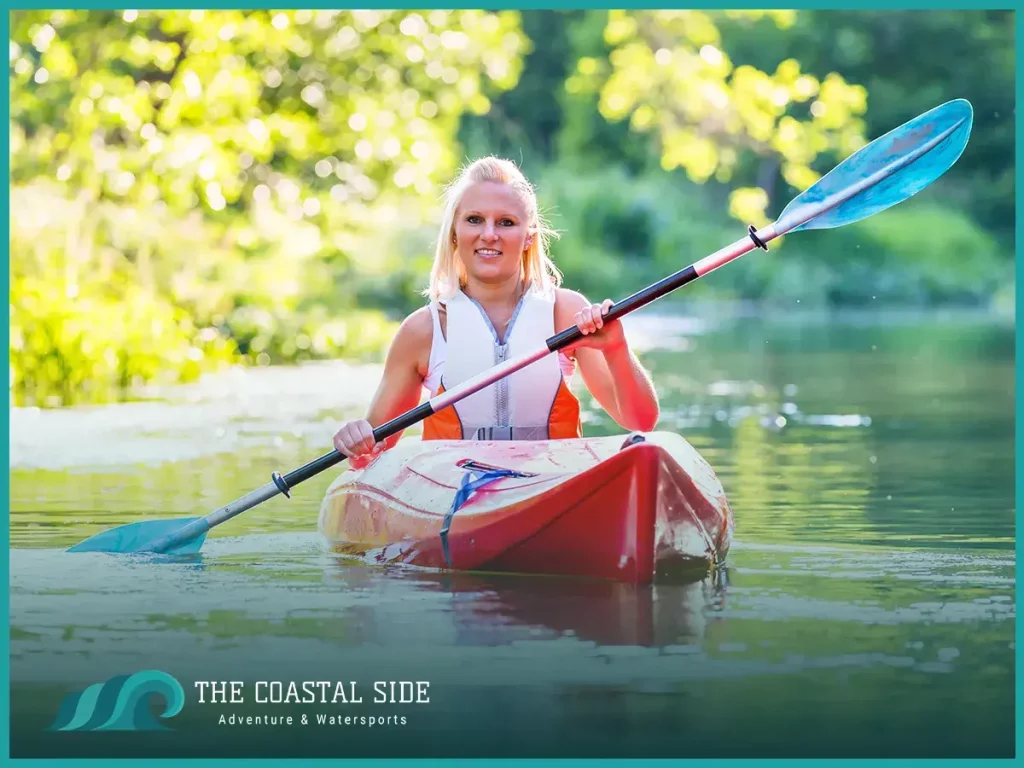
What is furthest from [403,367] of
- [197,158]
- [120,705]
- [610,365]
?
[197,158]

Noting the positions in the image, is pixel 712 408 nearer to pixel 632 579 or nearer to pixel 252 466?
pixel 252 466

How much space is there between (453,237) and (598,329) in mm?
690

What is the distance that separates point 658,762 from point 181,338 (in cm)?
939

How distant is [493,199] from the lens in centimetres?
498

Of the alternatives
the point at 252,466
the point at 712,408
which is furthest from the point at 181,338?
the point at 252,466

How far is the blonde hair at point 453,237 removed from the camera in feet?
16.5

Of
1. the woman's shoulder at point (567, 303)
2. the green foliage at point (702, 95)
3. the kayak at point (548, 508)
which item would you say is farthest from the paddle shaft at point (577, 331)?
the green foliage at point (702, 95)

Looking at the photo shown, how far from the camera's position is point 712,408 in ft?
32.3

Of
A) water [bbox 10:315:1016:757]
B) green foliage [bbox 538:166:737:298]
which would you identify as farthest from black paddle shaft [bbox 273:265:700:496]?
green foliage [bbox 538:166:737:298]

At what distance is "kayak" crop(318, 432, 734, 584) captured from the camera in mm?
4402

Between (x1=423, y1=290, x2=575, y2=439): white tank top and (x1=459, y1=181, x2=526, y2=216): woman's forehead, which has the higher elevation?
(x1=459, y1=181, x2=526, y2=216): woman's forehead

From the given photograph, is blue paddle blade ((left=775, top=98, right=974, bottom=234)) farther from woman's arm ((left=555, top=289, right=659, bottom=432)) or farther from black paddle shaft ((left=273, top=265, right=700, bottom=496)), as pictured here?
woman's arm ((left=555, top=289, right=659, bottom=432))

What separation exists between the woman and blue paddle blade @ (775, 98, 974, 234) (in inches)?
26.1

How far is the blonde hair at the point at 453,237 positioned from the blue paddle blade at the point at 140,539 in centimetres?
96
